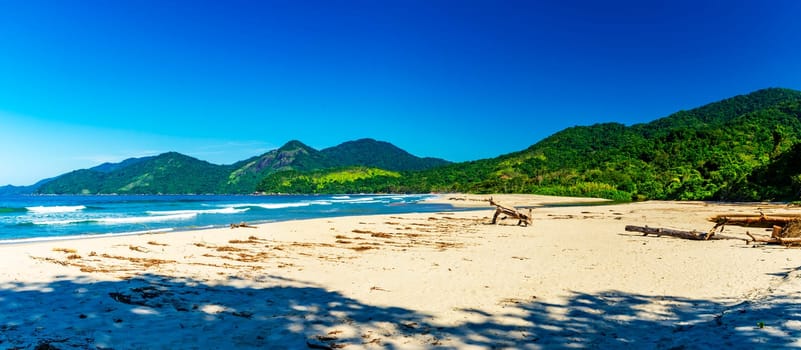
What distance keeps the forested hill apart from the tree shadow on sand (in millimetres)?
50008

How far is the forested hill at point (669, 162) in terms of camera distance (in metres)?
53.1

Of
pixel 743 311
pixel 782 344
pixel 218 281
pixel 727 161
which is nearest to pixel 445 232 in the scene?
pixel 218 281

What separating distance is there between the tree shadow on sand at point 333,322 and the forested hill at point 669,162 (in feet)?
164

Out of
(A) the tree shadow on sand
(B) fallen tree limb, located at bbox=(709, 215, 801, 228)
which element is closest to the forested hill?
(B) fallen tree limb, located at bbox=(709, 215, 801, 228)

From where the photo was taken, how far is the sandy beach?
5570mm

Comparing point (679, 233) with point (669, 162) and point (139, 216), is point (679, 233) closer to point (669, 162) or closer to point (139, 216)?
point (139, 216)

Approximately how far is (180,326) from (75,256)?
26.7 feet

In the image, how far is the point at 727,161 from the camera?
6950 centimetres

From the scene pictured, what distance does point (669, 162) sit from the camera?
84688 mm

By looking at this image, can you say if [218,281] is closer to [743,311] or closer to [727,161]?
[743,311]

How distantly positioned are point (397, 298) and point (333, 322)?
1.83 metres

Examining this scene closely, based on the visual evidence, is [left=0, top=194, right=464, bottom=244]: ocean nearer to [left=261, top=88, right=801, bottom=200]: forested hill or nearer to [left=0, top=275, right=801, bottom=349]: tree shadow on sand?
[left=0, top=275, right=801, bottom=349]: tree shadow on sand

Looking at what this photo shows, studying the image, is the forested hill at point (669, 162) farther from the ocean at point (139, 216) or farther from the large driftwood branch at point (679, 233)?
the large driftwood branch at point (679, 233)

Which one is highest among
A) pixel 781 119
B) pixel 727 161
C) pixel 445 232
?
pixel 781 119
